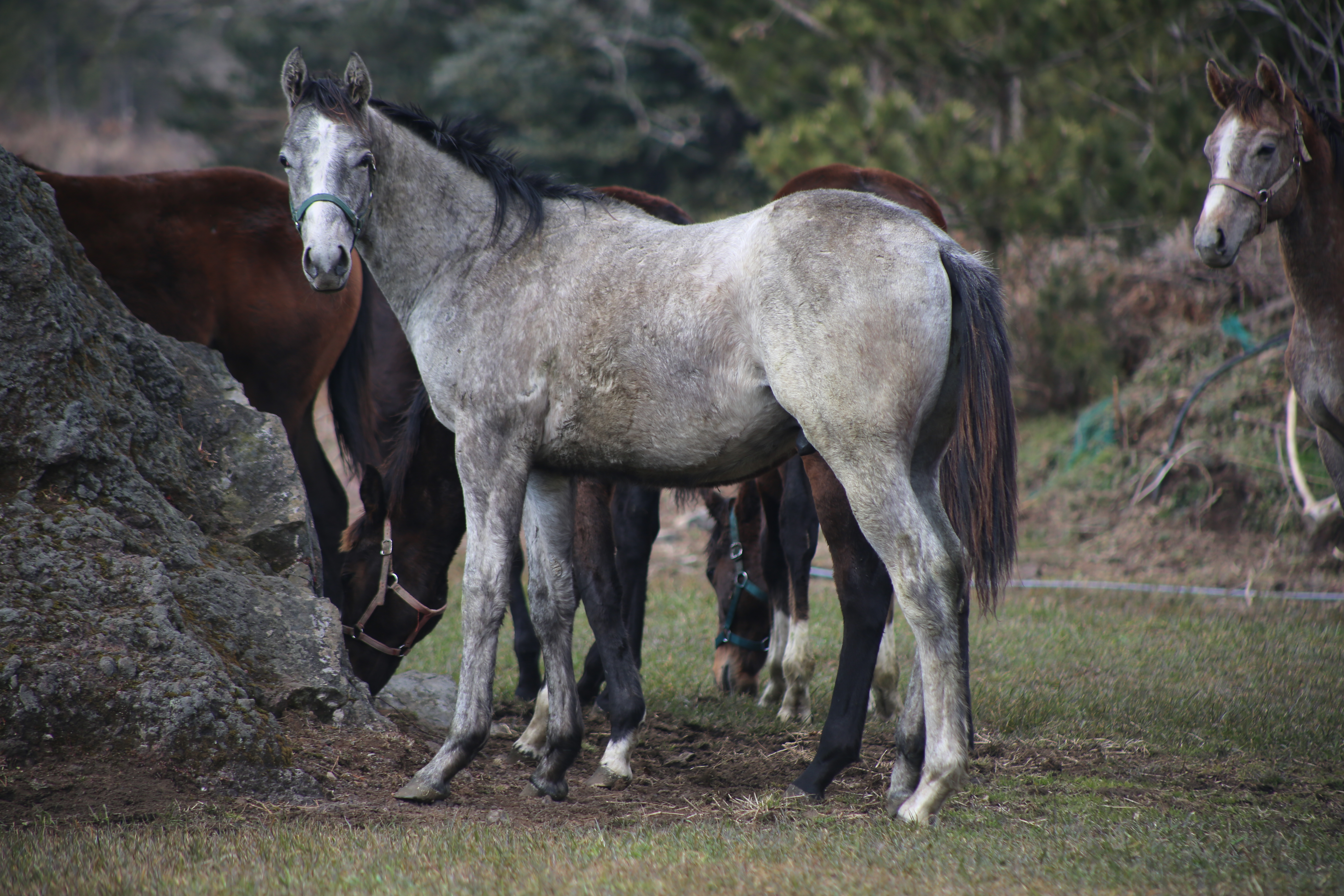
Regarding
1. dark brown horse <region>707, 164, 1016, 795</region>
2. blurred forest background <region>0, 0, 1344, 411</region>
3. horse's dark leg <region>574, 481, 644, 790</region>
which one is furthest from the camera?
blurred forest background <region>0, 0, 1344, 411</region>

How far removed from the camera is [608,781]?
431 centimetres

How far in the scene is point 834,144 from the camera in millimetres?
12602

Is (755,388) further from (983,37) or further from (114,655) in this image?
(983,37)

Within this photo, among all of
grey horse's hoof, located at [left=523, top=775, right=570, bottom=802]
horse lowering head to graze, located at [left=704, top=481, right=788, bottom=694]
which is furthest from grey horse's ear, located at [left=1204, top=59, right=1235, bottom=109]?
Answer: grey horse's hoof, located at [left=523, top=775, right=570, bottom=802]

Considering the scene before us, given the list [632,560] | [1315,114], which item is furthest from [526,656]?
[1315,114]

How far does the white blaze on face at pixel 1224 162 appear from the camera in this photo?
4.97 m

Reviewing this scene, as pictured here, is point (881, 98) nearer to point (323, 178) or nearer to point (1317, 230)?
point (1317, 230)

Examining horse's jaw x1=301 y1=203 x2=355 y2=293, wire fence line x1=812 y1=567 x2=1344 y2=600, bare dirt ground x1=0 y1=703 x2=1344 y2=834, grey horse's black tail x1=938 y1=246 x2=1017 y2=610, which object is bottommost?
bare dirt ground x1=0 y1=703 x2=1344 y2=834

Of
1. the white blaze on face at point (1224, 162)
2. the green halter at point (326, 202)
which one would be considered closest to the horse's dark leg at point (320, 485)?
the green halter at point (326, 202)

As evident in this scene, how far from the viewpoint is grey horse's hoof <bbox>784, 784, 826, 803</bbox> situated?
152 inches

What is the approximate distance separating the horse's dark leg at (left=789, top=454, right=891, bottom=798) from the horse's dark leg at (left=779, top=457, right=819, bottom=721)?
1.28 meters

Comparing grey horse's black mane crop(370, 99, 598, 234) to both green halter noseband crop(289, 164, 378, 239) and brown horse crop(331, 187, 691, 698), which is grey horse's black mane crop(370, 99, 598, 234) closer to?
green halter noseband crop(289, 164, 378, 239)

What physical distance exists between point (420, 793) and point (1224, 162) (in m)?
4.57

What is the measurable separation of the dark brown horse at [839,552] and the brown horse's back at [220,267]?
2.68m
